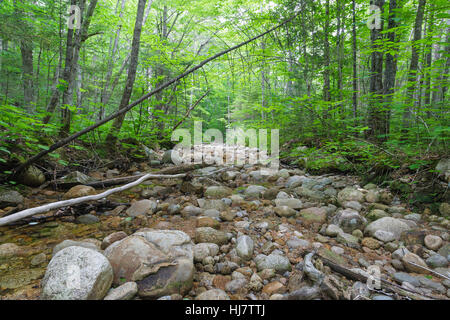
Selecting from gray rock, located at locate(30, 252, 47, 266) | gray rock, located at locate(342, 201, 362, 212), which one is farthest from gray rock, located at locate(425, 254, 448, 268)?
gray rock, located at locate(30, 252, 47, 266)

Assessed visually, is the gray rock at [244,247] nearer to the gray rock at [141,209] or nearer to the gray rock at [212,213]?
the gray rock at [212,213]

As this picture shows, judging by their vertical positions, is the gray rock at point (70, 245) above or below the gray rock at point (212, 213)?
above

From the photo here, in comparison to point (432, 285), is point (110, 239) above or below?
above

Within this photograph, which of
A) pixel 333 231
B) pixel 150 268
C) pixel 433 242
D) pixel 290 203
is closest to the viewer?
pixel 150 268

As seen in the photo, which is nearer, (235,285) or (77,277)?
(77,277)

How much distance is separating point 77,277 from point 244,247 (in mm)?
1373

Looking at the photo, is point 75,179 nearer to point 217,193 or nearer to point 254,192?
point 217,193

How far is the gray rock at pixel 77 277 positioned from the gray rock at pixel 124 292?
6 cm

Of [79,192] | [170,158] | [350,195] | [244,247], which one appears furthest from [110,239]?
[170,158]

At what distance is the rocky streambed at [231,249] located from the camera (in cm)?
139

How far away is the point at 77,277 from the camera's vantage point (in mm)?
1283

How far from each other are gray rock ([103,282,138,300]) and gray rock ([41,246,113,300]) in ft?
0.20

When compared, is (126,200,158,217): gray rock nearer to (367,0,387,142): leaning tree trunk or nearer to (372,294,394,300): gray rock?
(372,294,394,300): gray rock

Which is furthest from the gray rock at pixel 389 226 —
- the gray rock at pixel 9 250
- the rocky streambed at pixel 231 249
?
the gray rock at pixel 9 250
